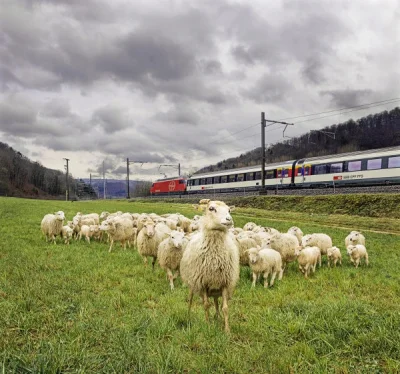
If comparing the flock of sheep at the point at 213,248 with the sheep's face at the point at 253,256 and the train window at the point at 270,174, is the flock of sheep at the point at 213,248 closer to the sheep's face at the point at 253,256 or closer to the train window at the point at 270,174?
the sheep's face at the point at 253,256

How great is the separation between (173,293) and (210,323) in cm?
212

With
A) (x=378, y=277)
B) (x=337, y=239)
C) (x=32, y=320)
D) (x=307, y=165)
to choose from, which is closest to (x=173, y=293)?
(x=32, y=320)

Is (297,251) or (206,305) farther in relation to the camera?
(297,251)

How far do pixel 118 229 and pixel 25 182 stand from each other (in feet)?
429

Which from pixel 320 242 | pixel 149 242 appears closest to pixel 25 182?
pixel 149 242

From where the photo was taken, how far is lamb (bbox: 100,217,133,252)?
13.0m

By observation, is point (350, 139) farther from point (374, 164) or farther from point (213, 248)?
point (213, 248)

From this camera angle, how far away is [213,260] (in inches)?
202

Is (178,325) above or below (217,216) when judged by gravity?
below

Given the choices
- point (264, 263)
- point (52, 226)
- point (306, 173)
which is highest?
point (306, 173)

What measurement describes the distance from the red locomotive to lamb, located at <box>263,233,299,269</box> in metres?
48.7

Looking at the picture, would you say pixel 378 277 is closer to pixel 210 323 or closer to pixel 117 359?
pixel 210 323

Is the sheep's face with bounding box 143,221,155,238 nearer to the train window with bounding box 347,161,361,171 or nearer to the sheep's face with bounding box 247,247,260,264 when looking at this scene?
the sheep's face with bounding box 247,247,260,264

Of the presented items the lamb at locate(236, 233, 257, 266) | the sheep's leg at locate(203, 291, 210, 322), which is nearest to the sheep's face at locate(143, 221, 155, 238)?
the lamb at locate(236, 233, 257, 266)
